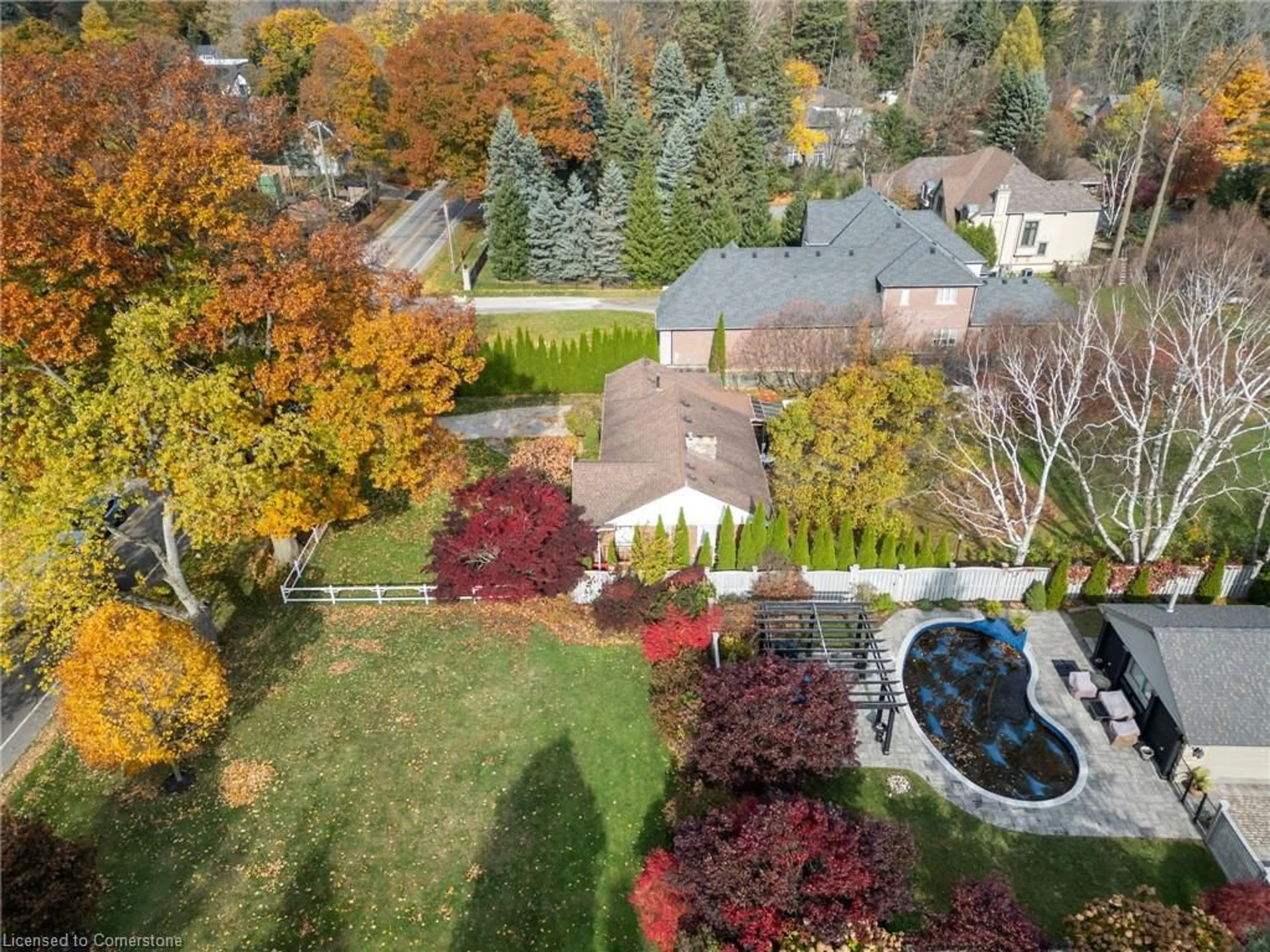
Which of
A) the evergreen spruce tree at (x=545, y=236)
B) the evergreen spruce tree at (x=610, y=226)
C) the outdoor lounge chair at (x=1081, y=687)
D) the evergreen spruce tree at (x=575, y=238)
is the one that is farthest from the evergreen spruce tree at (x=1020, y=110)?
the outdoor lounge chair at (x=1081, y=687)

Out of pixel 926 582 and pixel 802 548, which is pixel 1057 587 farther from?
pixel 802 548

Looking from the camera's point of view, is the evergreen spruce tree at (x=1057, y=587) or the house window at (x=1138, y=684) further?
the evergreen spruce tree at (x=1057, y=587)

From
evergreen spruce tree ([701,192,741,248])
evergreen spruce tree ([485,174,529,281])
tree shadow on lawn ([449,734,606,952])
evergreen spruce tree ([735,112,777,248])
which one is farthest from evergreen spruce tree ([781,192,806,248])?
tree shadow on lawn ([449,734,606,952])

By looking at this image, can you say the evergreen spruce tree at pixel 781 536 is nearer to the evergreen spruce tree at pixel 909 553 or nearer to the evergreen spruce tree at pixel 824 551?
the evergreen spruce tree at pixel 824 551

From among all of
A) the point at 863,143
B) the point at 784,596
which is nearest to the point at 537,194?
the point at 863,143

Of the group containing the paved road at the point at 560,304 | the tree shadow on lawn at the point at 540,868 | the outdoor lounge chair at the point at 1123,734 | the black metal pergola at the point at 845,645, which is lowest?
the tree shadow on lawn at the point at 540,868

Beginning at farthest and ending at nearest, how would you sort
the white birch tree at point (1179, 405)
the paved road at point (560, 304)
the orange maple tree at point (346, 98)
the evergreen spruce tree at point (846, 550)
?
1. the orange maple tree at point (346, 98)
2. the paved road at point (560, 304)
3. the evergreen spruce tree at point (846, 550)
4. the white birch tree at point (1179, 405)

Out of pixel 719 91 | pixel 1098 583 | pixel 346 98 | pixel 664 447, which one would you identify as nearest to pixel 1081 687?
pixel 1098 583
